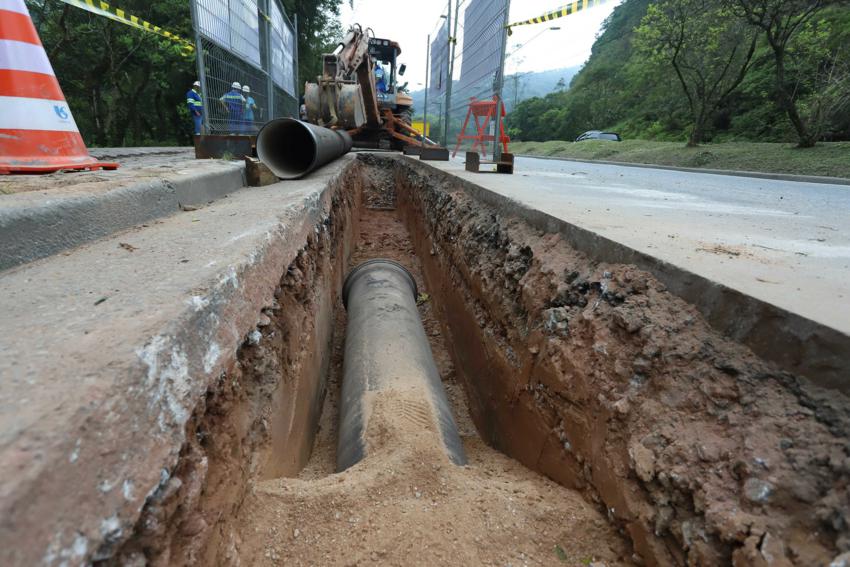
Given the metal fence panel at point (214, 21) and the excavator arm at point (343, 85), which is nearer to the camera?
the metal fence panel at point (214, 21)

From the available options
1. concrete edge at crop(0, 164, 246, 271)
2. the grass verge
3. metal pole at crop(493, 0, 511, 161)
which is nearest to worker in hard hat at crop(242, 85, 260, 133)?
metal pole at crop(493, 0, 511, 161)

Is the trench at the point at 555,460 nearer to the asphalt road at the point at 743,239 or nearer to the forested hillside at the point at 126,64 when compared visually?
the asphalt road at the point at 743,239

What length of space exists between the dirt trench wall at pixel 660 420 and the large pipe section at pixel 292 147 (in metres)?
2.55

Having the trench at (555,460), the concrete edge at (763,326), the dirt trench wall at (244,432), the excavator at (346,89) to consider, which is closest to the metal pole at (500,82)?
the excavator at (346,89)

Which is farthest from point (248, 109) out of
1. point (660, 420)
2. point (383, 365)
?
point (660, 420)

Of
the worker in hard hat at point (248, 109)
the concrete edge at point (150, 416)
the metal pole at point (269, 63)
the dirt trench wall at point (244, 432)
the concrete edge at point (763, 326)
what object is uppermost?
the metal pole at point (269, 63)

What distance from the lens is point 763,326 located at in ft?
3.57

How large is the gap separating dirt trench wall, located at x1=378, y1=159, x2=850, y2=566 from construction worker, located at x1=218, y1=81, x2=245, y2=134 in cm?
510

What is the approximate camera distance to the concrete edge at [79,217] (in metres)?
1.55

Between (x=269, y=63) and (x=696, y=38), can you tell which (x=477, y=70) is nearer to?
(x=269, y=63)

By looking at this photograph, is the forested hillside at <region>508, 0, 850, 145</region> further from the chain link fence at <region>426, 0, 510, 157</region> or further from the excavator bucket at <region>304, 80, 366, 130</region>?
the excavator bucket at <region>304, 80, 366, 130</region>

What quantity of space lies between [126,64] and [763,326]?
17556 mm

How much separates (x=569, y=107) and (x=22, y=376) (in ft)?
133

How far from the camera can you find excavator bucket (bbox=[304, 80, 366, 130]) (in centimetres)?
647
